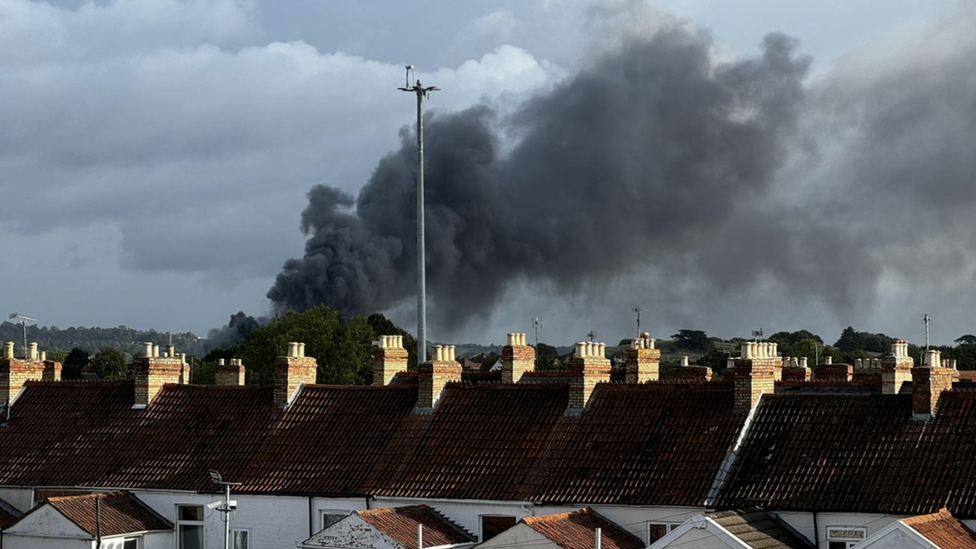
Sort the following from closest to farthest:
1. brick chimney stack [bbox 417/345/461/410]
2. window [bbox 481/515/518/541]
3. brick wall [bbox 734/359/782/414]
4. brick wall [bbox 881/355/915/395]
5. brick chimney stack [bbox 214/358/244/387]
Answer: window [bbox 481/515/518/541]
brick wall [bbox 734/359/782/414]
brick chimney stack [bbox 417/345/461/410]
brick wall [bbox 881/355/915/395]
brick chimney stack [bbox 214/358/244/387]

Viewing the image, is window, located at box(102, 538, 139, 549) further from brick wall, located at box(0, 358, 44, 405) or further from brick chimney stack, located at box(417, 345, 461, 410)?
brick wall, located at box(0, 358, 44, 405)

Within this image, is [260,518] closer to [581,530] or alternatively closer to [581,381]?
[581,381]

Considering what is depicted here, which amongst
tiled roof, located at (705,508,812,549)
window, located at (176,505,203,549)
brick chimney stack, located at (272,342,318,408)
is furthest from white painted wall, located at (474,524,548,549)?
brick chimney stack, located at (272,342,318,408)

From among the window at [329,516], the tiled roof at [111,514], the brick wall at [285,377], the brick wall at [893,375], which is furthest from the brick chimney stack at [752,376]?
the tiled roof at [111,514]

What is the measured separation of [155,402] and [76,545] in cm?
794

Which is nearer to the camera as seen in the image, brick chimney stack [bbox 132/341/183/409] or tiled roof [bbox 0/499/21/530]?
tiled roof [bbox 0/499/21/530]

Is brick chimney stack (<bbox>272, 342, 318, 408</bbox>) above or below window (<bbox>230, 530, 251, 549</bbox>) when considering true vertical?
above

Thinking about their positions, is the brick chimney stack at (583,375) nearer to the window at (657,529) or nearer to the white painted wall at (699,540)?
the window at (657,529)

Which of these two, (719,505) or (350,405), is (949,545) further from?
(350,405)

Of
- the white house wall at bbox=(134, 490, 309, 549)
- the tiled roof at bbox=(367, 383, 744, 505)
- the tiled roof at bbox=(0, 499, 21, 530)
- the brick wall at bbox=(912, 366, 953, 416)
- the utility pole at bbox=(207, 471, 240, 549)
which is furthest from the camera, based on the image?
the tiled roof at bbox=(0, 499, 21, 530)

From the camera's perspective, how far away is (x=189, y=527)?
4247 centimetres

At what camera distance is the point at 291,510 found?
41.2 meters

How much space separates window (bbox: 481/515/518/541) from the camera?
3888cm

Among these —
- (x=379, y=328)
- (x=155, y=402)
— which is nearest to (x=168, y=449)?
(x=155, y=402)
